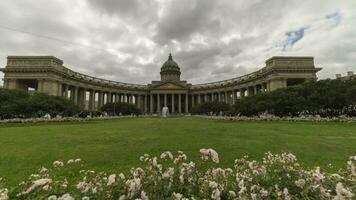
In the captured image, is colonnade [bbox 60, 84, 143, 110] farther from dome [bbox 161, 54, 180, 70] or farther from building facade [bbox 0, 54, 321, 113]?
dome [bbox 161, 54, 180, 70]

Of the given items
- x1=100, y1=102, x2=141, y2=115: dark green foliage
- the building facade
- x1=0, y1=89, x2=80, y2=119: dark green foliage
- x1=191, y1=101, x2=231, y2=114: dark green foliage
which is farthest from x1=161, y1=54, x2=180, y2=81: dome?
x1=0, y1=89, x2=80, y2=119: dark green foliage

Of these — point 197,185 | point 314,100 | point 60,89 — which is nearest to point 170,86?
point 60,89

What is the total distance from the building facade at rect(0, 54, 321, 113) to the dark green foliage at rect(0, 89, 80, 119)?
84.3 feet

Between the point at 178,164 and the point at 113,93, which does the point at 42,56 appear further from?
the point at 178,164

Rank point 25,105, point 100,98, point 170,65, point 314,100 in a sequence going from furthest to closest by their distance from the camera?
point 170,65
point 100,98
point 25,105
point 314,100

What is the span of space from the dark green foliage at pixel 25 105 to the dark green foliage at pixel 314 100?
43505 mm

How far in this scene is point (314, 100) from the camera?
4359cm

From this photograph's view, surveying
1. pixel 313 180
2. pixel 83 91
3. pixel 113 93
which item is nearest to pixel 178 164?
pixel 313 180

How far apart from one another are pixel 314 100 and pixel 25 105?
180ft

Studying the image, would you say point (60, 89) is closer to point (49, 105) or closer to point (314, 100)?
point (49, 105)

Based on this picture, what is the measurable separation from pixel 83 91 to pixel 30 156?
302 feet

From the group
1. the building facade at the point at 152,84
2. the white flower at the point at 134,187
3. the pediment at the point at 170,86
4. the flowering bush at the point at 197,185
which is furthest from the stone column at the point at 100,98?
the white flower at the point at 134,187

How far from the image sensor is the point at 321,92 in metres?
44.2

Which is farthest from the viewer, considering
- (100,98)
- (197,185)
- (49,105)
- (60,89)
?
(100,98)
